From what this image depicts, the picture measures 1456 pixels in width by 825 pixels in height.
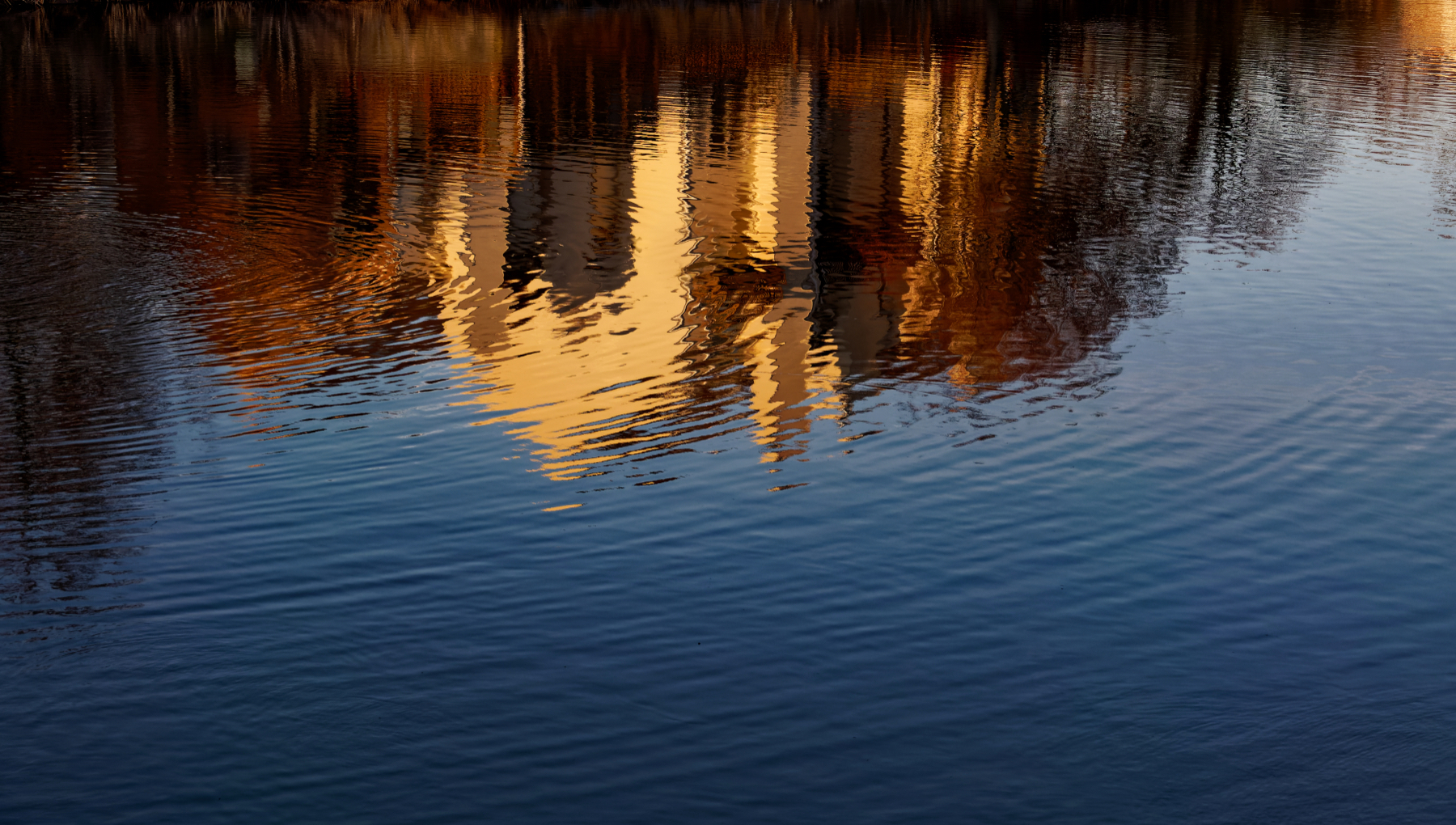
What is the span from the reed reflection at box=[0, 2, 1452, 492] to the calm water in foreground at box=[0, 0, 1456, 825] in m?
0.10

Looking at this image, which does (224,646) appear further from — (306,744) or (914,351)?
(914,351)

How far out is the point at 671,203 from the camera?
18.3m

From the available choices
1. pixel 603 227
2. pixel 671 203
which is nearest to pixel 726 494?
pixel 603 227

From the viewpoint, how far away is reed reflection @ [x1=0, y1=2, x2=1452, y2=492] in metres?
11.0

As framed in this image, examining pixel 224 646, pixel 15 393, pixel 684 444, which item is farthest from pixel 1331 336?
pixel 15 393

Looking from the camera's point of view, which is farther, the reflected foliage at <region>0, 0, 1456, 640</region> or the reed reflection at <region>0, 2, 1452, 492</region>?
the reed reflection at <region>0, 2, 1452, 492</region>

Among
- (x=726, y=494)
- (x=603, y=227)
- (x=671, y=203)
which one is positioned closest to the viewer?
(x=726, y=494)

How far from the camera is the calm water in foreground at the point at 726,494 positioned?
5922mm

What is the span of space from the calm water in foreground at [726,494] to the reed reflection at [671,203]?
0.33 feet

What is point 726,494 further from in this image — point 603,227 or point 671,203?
point 671,203

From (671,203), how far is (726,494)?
10203mm

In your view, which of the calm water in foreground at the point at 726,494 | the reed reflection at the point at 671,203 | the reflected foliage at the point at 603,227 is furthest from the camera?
the reed reflection at the point at 671,203

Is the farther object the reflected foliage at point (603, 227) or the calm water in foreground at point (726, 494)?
the reflected foliage at point (603, 227)

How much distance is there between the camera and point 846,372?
11125mm
